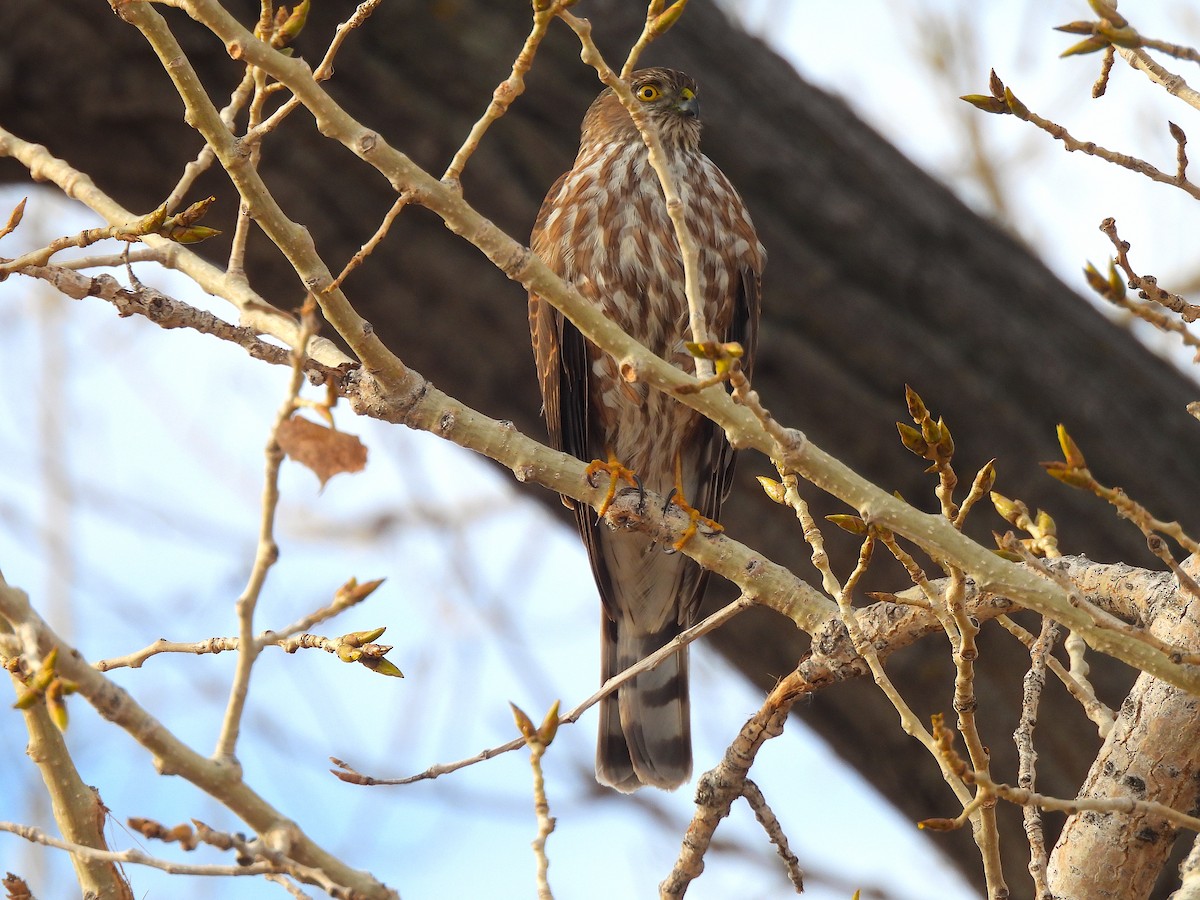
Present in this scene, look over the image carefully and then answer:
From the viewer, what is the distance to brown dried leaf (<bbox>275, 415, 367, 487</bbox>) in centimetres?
160

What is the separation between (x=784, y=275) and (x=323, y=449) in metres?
3.11

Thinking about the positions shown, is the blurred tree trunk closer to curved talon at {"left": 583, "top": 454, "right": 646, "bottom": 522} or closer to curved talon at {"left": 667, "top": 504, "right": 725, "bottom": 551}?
curved talon at {"left": 667, "top": 504, "right": 725, "bottom": 551}

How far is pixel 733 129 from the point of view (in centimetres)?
451

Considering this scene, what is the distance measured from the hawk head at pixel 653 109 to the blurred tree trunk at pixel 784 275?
13 centimetres

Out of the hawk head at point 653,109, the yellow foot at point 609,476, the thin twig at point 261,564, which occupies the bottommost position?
the thin twig at point 261,564

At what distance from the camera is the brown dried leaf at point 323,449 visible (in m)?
1.60

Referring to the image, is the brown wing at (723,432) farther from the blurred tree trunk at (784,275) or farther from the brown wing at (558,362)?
the brown wing at (558,362)

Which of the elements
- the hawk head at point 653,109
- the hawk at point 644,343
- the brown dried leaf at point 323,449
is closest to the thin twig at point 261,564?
the brown dried leaf at point 323,449

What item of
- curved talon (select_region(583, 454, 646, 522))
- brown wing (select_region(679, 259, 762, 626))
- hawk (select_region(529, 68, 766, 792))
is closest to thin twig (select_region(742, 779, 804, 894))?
curved talon (select_region(583, 454, 646, 522))

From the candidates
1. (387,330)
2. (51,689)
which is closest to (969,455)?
(387,330)

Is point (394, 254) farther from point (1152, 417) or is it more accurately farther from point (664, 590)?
point (1152, 417)

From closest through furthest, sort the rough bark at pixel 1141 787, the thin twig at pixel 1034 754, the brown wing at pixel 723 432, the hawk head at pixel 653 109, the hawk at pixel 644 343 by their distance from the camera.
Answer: the thin twig at pixel 1034 754 → the rough bark at pixel 1141 787 → the hawk at pixel 644 343 → the brown wing at pixel 723 432 → the hawk head at pixel 653 109

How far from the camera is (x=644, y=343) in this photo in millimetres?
4023

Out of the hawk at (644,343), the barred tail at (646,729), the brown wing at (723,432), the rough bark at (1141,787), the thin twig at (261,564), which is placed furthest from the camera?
the barred tail at (646,729)
